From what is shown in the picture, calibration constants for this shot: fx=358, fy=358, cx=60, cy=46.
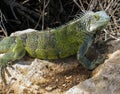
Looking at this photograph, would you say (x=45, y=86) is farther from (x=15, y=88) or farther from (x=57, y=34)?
(x=57, y=34)

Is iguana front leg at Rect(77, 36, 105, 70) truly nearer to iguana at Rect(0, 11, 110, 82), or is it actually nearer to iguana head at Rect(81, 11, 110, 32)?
iguana at Rect(0, 11, 110, 82)

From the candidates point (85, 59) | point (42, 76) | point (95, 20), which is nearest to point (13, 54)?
point (42, 76)

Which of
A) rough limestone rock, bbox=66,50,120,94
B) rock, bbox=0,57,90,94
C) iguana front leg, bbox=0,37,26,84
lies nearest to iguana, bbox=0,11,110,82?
iguana front leg, bbox=0,37,26,84

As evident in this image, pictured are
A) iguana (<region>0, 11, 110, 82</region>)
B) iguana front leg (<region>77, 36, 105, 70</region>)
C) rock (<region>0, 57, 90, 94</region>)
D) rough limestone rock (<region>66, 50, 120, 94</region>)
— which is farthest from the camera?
iguana (<region>0, 11, 110, 82</region>)

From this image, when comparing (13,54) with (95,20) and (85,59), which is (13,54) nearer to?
(85,59)

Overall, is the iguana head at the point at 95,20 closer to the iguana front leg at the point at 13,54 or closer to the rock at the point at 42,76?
the rock at the point at 42,76

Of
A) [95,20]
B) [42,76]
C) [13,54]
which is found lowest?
[42,76]

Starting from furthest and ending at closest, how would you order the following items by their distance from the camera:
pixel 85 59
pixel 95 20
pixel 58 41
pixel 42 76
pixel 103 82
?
pixel 58 41 → pixel 95 20 → pixel 85 59 → pixel 42 76 → pixel 103 82
